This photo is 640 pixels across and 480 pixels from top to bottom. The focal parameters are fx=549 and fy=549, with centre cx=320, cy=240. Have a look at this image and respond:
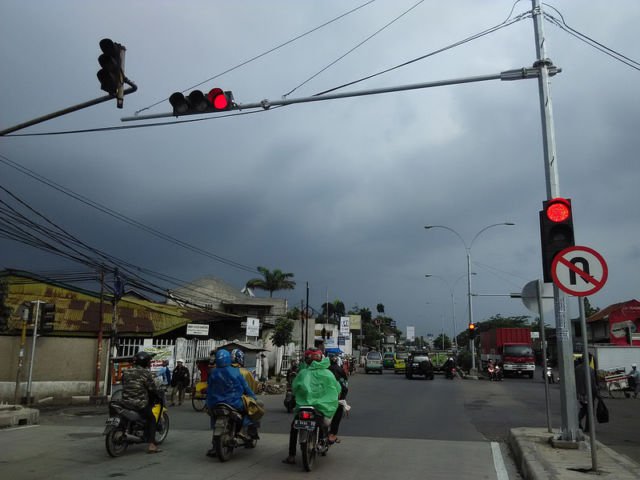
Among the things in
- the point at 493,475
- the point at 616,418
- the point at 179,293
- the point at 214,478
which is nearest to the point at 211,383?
the point at 214,478

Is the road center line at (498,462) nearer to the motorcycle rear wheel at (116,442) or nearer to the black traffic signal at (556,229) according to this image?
the black traffic signal at (556,229)

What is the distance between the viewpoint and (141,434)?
29.6 ft

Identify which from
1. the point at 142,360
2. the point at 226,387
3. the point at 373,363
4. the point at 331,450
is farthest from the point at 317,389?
the point at 373,363

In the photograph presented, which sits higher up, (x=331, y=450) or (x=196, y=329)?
(x=196, y=329)

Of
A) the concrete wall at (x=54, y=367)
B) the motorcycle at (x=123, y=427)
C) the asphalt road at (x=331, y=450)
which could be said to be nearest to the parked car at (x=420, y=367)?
the asphalt road at (x=331, y=450)

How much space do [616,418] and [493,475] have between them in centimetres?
1039

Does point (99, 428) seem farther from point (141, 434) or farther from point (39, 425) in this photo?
point (141, 434)

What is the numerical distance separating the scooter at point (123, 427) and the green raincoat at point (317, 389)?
268 cm

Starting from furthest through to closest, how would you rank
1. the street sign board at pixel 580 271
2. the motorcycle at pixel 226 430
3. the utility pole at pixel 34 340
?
the utility pole at pixel 34 340
the motorcycle at pixel 226 430
the street sign board at pixel 580 271

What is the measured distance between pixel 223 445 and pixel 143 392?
5.31 ft

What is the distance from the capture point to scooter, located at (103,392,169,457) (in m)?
8.40

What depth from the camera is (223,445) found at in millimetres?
8188

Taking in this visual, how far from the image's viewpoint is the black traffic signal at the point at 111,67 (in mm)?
7829

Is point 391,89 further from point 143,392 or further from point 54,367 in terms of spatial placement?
point 54,367
